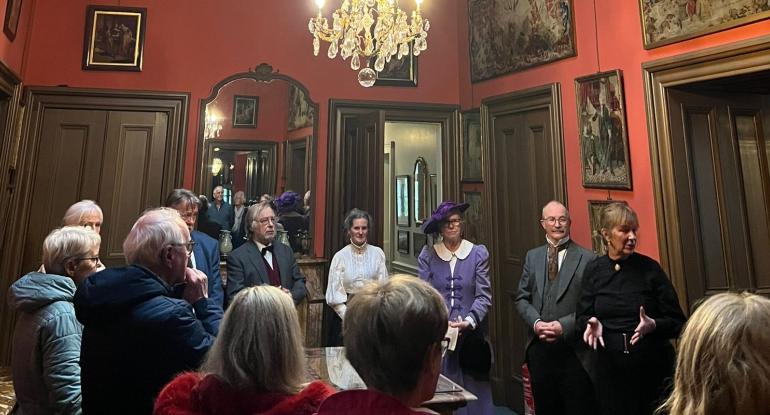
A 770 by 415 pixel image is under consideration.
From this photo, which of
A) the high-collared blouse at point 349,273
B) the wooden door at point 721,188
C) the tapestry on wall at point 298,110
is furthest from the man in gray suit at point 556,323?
the tapestry on wall at point 298,110

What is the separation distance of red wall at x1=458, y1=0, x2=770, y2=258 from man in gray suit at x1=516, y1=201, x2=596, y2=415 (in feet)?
2.32

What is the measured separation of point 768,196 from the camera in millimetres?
3158

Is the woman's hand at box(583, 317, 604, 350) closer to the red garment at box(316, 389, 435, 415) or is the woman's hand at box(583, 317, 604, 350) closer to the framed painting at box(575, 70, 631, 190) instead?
the framed painting at box(575, 70, 631, 190)

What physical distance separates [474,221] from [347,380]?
292 centimetres

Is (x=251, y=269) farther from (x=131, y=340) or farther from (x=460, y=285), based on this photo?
(x=131, y=340)

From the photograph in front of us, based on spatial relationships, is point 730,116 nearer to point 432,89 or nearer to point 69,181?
point 432,89

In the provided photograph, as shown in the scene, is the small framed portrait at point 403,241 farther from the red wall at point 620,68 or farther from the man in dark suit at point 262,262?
the man in dark suit at point 262,262

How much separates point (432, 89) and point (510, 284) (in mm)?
2330

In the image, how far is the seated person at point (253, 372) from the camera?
111cm

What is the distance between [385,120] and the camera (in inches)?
181

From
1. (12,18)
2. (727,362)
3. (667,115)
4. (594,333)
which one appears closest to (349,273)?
(594,333)

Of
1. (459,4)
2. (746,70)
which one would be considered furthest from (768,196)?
(459,4)

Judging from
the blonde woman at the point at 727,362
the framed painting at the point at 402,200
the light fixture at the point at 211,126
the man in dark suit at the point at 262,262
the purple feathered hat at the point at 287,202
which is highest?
the light fixture at the point at 211,126

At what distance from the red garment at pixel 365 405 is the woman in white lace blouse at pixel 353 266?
97.3 inches
